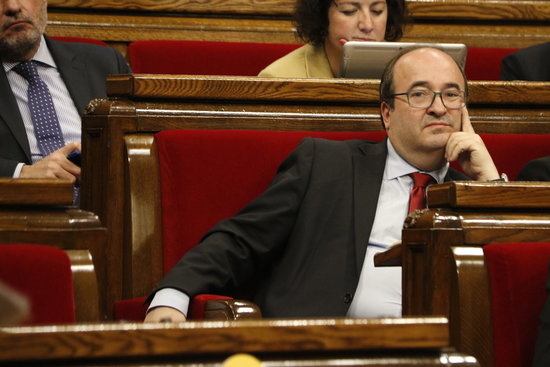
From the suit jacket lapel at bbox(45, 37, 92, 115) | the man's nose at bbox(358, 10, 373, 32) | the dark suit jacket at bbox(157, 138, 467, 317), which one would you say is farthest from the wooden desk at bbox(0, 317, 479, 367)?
the man's nose at bbox(358, 10, 373, 32)

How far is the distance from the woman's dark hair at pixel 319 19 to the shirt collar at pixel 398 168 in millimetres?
364

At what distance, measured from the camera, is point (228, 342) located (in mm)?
358

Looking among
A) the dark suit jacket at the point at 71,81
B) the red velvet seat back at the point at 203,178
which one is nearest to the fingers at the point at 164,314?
the red velvet seat back at the point at 203,178

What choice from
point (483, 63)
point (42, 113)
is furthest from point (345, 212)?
point (483, 63)

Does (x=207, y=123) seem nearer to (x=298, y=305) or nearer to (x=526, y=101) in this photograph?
(x=298, y=305)

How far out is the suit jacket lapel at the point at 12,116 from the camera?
37.0 inches

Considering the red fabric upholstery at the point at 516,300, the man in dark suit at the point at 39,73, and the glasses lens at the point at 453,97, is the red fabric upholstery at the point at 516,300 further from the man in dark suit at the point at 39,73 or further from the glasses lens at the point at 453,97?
the man in dark suit at the point at 39,73

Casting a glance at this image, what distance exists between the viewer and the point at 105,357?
35 centimetres

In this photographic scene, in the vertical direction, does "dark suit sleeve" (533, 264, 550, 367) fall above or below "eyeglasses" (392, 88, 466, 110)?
below

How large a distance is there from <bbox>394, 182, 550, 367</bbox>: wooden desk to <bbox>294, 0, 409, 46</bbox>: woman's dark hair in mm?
576

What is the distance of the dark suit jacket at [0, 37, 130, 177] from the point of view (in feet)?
3.09

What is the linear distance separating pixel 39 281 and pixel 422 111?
431 millimetres

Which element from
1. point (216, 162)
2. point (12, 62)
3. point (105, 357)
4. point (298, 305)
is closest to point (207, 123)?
point (216, 162)

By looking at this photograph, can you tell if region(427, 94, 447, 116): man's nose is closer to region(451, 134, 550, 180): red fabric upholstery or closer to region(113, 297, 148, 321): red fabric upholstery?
region(451, 134, 550, 180): red fabric upholstery
